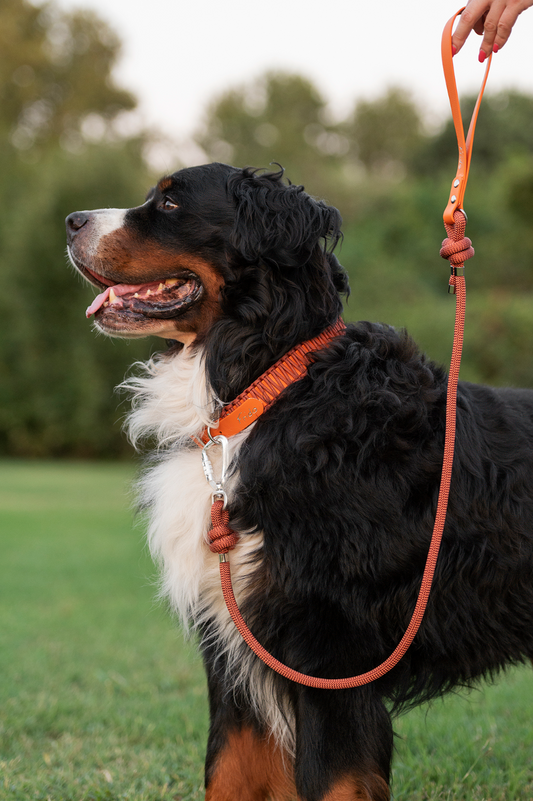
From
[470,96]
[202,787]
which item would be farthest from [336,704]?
[470,96]

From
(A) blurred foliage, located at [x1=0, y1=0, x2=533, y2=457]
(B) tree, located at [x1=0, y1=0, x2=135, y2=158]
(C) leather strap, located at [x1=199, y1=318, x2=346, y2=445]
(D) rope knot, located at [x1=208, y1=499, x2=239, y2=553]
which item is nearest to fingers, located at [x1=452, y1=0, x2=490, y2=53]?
(C) leather strap, located at [x1=199, y1=318, x2=346, y2=445]

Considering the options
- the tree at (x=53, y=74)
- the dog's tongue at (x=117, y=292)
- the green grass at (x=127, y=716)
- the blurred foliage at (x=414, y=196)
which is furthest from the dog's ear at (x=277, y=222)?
the tree at (x=53, y=74)

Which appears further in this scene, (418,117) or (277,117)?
(418,117)

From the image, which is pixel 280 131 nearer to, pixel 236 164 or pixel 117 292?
pixel 236 164

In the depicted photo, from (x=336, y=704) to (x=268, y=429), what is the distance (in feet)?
2.91

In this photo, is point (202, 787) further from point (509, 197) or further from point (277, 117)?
point (277, 117)

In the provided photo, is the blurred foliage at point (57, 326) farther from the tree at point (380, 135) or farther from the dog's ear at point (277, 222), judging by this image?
the dog's ear at point (277, 222)

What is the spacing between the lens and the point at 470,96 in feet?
122

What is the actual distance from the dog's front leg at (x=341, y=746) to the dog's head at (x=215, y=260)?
119 cm

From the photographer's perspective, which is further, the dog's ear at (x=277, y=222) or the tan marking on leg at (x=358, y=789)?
the dog's ear at (x=277, y=222)

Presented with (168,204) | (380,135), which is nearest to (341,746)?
(168,204)

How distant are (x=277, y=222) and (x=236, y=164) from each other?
34.0m

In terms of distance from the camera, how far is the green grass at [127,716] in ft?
9.79

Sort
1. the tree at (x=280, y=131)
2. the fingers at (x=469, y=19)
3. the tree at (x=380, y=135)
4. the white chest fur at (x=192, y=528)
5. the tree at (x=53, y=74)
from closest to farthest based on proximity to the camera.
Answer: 1. the fingers at (x=469, y=19)
2. the white chest fur at (x=192, y=528)
3. the tree at (x=280, y=131)
4. the tree at (x=53, y=74)
5. the tree at (x=380, y=135)
